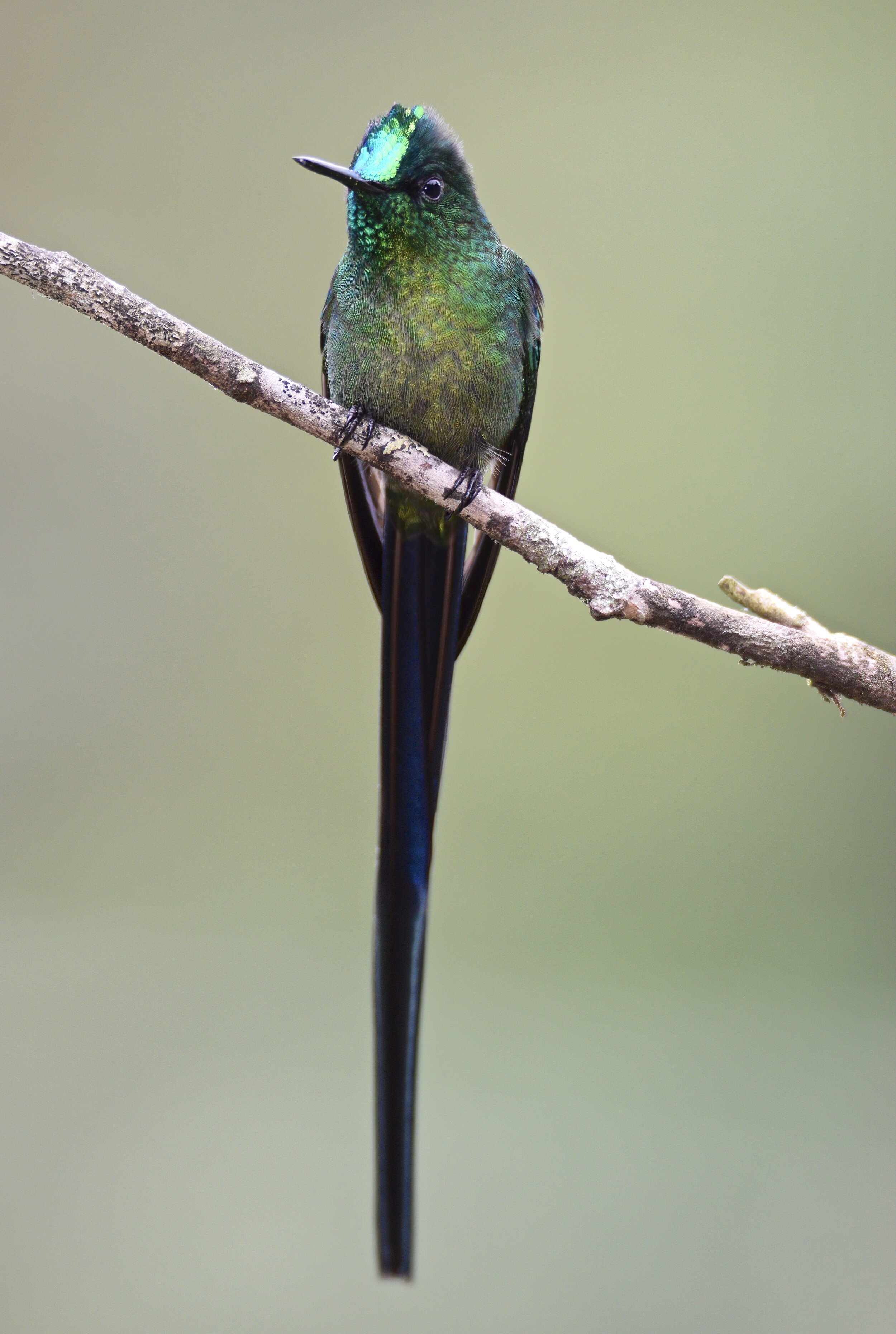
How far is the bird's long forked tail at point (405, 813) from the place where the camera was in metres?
1.45

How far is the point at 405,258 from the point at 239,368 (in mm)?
447

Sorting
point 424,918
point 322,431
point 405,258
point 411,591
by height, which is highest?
point 405,258

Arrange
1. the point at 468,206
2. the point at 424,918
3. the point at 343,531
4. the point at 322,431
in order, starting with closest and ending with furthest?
the point at 322,431 → the point at 424,918 → the point at 468,206 → the point at 343,531

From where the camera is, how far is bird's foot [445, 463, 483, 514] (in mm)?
1412

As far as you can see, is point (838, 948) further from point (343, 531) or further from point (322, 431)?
point (322, 431)

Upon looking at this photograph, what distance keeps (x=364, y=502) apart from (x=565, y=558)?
59 centimetres

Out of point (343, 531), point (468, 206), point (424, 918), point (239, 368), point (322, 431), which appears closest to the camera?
point (239, 368)

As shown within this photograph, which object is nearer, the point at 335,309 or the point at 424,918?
the point at 424,918

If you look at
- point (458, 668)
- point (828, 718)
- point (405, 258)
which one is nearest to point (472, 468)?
point (405, 258)

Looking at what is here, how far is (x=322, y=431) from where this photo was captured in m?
1.38

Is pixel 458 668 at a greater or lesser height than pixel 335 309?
lesser

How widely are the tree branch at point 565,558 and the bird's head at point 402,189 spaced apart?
0.38 meters

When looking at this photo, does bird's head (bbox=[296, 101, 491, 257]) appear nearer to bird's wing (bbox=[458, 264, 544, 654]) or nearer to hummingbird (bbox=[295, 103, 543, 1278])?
hummingbird (bbox=[295, 103, 543, 1278])

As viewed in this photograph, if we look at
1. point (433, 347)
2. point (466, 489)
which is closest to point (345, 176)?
point (433, 347)
